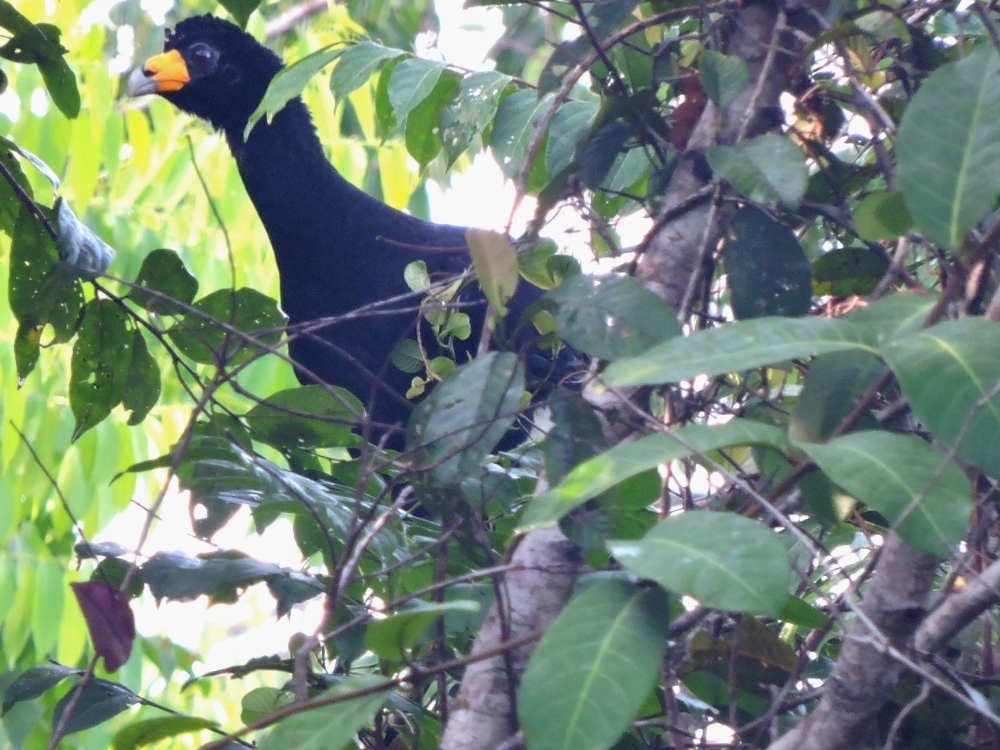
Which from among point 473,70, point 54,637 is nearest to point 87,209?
point 54,637

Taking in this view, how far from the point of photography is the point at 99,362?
1439 millimetres

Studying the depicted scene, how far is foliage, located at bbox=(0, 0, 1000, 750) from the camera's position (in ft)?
1.99

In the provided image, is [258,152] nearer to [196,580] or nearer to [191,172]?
[191,172]

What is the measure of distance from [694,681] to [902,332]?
1.49 ft

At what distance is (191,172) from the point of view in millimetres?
3125

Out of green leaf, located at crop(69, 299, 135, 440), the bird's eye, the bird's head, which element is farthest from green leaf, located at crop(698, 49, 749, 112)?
the bird's eye

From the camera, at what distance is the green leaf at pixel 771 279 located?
3.11 ft

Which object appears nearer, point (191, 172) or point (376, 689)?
point (376, 689)

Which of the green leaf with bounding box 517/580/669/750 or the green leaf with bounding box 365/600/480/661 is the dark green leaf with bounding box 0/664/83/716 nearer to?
the green leaf with bounding box 365/600/480/661

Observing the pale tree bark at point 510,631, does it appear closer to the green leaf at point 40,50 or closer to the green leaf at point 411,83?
the green leaf at point 411,83

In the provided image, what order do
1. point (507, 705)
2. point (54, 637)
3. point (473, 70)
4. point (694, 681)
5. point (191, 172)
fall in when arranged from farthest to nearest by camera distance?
point (191, 172), point (54, 637), point (473, 70), point (694, 681), point (507, 705)

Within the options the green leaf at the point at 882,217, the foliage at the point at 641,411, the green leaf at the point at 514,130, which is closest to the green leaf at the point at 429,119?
the foliage at the point at 641,411

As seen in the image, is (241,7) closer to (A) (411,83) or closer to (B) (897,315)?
(A) (411,83)

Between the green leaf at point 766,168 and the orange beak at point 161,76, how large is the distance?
2.40m
